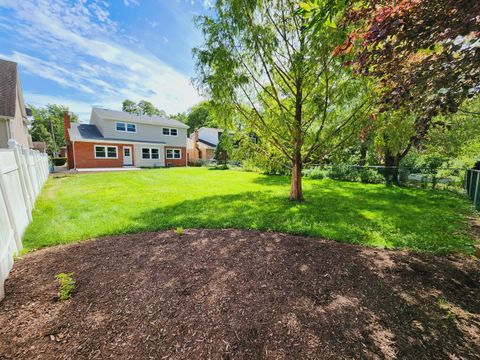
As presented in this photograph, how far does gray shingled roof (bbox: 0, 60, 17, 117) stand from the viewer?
12047 millimetres

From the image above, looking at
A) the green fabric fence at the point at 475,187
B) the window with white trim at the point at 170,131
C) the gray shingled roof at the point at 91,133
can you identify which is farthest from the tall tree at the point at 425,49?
the window with white trim at the point at 170,131

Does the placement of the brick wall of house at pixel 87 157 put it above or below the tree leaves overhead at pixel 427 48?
below

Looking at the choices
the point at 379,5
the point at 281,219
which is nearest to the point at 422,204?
the point at 281,219

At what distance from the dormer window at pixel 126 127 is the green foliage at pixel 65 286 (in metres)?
22.5

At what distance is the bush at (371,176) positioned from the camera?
13328 millimetres

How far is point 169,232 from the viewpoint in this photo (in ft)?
15.0

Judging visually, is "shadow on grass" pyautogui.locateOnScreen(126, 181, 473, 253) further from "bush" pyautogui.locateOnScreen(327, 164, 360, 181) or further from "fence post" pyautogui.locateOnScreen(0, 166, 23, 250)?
"bush" pyautogui.locateOnScreen(327, 164, 360, 181)

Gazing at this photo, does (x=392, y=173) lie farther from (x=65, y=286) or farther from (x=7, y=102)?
(x=7, y=102)

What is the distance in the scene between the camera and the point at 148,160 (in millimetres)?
22922

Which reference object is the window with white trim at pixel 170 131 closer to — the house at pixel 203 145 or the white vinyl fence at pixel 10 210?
the house at pixel 203 145

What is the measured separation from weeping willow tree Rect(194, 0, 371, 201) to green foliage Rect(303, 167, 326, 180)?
28.5 ft

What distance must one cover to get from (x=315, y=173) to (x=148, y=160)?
17.2 metres

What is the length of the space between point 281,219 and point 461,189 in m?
11.4

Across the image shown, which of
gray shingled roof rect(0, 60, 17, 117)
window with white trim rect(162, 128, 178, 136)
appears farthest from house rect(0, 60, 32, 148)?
window with white trim rect(162, 128, 178, 136)
